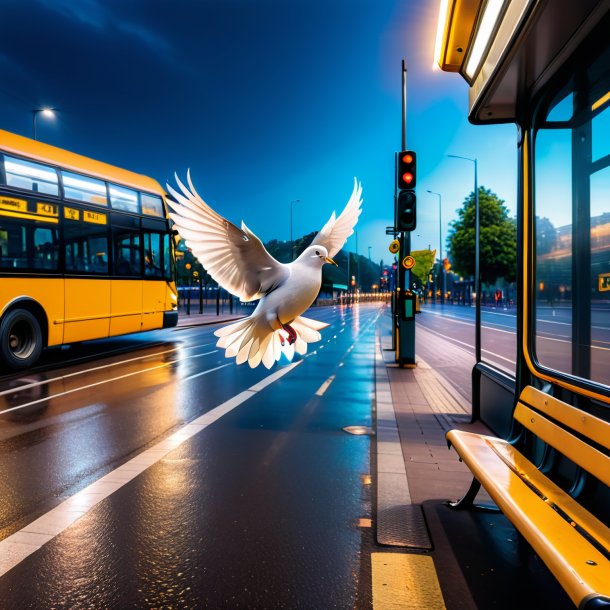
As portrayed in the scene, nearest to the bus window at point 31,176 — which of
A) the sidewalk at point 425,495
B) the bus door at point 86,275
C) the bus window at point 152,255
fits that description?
the bus door at point 86,275

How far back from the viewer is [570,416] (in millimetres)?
2783

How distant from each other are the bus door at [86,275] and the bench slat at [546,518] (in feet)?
33.7

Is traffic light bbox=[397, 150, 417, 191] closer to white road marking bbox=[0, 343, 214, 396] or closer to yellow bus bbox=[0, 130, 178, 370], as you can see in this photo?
yellow bus bbox=[0, 130, 178, 370]

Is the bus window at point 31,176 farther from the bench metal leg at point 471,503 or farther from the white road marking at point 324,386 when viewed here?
the bench metal leg at point 471,503

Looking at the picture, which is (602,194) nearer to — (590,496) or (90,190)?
(590,496)

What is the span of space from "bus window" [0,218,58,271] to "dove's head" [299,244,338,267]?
33.4 feet

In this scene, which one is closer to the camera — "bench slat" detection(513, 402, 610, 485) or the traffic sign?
"bench slat" detection(513, 402, 610, 485)

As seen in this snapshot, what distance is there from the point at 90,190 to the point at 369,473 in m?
10.3

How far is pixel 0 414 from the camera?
262 inches

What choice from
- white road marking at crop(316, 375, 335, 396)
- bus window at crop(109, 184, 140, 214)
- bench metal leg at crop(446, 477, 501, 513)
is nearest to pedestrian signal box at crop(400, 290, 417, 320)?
white road marking at crop(316, 375, 335, 396)

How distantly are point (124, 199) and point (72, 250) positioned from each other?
2.26m

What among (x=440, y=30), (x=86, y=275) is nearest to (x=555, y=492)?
(x=440, y=30)

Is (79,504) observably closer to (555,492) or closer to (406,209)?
(555,492)

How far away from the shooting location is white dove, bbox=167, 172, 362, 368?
1460 millimetres
